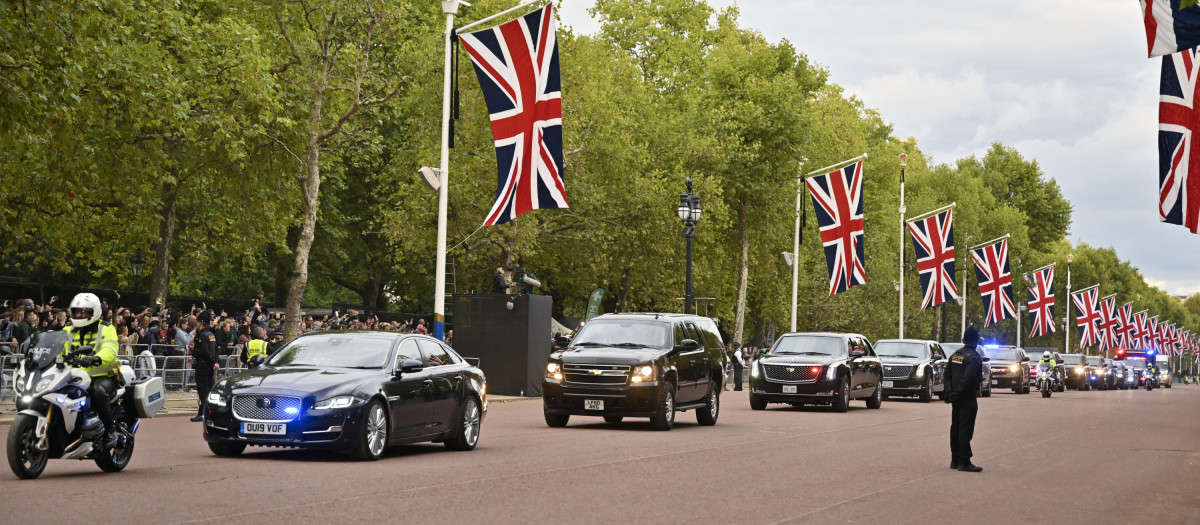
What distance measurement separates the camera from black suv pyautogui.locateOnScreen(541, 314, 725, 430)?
70.8 ft

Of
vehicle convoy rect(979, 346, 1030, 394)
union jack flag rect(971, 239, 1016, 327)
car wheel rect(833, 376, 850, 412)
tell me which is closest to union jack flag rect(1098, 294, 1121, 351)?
union jack flag rect(971, 239, 1016, 327)

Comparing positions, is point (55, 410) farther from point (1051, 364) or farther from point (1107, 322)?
point (1107, 322)

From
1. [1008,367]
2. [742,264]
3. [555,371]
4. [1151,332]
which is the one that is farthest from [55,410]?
[1151,332]

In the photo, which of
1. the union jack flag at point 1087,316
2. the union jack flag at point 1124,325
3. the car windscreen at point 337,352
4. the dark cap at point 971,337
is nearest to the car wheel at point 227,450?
the car windscreen at point 337,352

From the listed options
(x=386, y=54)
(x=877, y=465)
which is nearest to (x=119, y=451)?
(x=877, y=465)

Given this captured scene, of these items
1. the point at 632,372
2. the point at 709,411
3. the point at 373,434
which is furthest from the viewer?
the point at 709,411

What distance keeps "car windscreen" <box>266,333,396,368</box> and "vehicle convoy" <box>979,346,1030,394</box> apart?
3745cm

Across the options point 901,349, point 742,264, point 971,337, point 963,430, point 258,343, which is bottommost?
point 963,430

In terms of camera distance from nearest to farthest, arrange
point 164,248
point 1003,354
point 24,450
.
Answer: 1. point 24,450
2. point 164,248
3. point 1003,354

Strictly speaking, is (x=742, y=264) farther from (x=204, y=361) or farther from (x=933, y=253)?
(x=204, y=361)

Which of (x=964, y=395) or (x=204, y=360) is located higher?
(x=204, y=360)

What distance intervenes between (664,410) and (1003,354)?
107 ft

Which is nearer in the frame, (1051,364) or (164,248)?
(164,248)

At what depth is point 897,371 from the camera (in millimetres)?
38844
